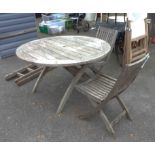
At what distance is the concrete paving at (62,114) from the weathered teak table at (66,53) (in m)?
0.22

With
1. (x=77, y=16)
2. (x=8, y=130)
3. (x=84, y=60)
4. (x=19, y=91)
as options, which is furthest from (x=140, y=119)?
(x=77, y=16)

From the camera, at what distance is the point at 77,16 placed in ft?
22.6

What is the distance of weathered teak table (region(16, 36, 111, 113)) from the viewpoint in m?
2.46

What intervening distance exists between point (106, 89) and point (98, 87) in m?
0.10

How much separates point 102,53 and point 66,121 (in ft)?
3.06

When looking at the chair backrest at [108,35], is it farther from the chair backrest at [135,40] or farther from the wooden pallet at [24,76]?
the wooden pallet at [24,76]

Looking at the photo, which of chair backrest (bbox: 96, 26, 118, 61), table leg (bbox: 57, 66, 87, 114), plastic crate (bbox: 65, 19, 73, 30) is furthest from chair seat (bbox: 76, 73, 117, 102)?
plastic crate (bbox: 65, 19, 73, 30)

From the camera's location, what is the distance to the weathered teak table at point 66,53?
2.46 metres

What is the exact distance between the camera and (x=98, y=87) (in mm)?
2553

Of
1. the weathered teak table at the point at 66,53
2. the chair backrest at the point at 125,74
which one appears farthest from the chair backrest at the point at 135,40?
the chair backrest at the point at 125,74

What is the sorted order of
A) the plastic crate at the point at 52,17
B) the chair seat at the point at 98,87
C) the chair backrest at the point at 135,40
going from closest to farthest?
the chair seat at the point at 98,87 < the chair backrest at the point at 135,40 < the plastic crate at the point at 52,17

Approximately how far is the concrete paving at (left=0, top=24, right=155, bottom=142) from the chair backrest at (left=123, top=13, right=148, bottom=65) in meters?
0.37

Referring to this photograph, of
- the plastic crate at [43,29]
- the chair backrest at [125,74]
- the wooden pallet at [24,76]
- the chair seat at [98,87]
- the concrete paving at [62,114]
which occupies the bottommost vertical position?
the concrete paving at [62,114]

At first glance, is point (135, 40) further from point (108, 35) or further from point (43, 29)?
point (43, 29)
